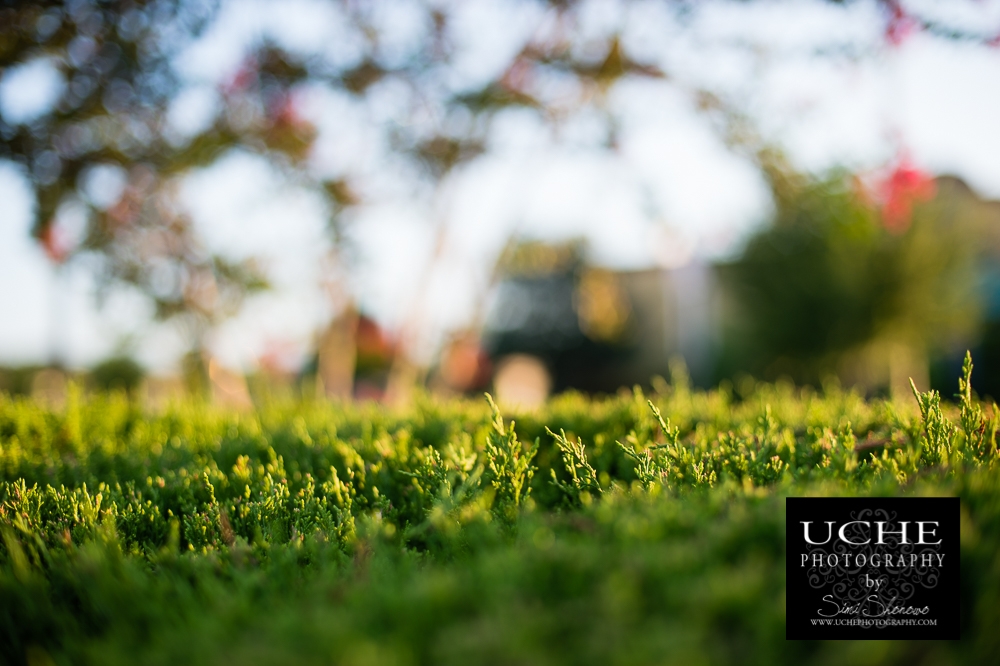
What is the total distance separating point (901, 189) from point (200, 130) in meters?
5.63

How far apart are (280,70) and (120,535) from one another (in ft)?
14.3

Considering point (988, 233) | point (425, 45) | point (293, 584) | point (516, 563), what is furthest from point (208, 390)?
point (988, 233)

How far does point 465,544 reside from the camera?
1.63m

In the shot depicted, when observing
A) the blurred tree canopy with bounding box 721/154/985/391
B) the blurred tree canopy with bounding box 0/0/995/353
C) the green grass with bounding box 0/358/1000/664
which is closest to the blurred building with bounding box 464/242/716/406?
the blurred tree canopy with bounding box 721/154/985/391

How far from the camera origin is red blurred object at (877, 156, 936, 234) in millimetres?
4320

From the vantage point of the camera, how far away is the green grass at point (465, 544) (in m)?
0.98

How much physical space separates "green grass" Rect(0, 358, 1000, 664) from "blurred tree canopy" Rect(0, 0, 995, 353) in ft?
9.28

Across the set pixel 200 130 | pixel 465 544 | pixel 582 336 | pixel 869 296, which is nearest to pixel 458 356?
pixel 200 130

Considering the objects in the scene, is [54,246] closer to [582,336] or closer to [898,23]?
[898,23]

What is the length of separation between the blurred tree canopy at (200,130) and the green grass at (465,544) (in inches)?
111

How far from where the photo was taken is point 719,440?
6.95ft

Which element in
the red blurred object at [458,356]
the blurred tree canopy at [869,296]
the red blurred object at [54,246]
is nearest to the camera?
the red blurred object at [54,246]

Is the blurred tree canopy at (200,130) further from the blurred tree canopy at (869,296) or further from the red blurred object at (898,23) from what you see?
the blurred tree canopy at (869,296)

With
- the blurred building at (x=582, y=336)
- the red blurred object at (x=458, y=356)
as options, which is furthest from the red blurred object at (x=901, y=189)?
the blurred building at (x=582, y=336)
